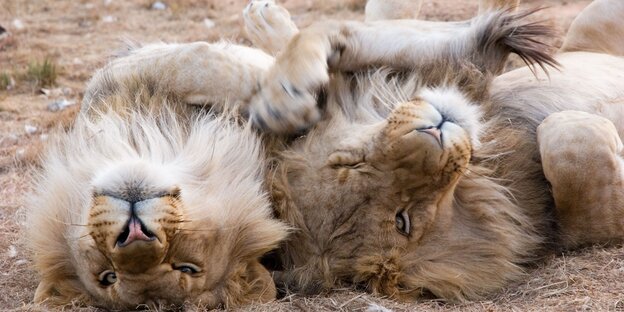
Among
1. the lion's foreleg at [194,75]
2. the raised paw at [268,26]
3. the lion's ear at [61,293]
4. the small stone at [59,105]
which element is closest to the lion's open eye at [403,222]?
the lion's foreleg at [194,75]

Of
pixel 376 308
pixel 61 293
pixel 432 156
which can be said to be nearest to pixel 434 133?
pixel 432 156

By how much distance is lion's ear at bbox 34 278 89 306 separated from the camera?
2.84m

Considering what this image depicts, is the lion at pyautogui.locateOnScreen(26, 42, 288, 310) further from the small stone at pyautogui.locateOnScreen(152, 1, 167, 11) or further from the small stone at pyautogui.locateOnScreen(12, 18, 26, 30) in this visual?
the small stone at pyautogui.locateOnScreen(152, 1, 167, 11)

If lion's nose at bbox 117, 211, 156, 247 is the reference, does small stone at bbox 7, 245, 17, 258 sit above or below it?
below

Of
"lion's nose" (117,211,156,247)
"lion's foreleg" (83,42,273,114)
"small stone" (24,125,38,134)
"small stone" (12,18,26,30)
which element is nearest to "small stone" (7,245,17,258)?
"lion's foreleg" (83,42,273,114)

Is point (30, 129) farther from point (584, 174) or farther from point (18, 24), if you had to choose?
point (584, 174)

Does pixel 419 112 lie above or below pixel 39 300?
above

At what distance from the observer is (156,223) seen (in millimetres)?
2447

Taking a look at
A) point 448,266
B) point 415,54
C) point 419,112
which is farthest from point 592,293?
point 415,54

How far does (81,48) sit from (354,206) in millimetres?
5000

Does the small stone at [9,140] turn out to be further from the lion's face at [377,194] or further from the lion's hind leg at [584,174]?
the lion's hind leg at [584,174]

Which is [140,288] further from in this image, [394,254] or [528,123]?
[528,123]

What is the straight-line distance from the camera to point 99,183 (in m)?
2.63

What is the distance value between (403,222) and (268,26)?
4.98 ft
